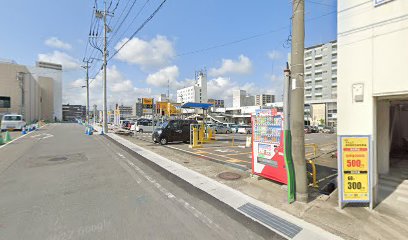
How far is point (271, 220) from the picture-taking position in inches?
143

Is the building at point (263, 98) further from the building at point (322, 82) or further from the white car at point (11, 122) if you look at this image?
the white car at point (11, 122)

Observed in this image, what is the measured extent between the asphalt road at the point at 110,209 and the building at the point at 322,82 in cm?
6315

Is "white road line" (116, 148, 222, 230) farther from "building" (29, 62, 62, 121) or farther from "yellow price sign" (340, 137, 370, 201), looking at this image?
"building" (29, 62, 62, 121)

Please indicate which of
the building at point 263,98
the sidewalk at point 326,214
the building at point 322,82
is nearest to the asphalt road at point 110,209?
the sidewalk at point 326,214

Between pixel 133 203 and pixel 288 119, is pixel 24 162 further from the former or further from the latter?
pixel 288 119

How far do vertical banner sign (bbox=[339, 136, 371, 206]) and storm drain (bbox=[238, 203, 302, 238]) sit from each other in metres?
1.40

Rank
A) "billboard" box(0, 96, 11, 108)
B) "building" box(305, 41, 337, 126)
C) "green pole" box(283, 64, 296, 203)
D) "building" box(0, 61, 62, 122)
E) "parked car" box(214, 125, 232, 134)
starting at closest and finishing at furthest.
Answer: "green pole" box(283, 64, 296, 203), "parked car" box(214, 125, 232, 134), "billboard" box(0, 96, 11, 108), "building" box(0, 61, 62, 122), "building" box(305, 41, 337, 126)

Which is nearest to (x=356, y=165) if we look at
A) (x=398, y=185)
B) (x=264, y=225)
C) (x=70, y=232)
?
(x=398, y=185)

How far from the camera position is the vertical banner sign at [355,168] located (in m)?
4.02

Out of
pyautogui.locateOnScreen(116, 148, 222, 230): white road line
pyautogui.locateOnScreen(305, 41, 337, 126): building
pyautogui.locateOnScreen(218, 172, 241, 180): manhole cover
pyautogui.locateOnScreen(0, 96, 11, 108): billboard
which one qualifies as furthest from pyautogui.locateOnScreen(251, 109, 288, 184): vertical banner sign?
pyautogui.locateOnScreen(0, 96, 11, 108): billboard

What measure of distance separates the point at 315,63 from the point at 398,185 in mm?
79941

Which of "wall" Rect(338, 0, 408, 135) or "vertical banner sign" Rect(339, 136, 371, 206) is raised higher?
"wall" Rect(338, 0, 408, 135)

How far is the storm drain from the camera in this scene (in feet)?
10.8

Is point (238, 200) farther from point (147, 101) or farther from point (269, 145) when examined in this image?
point (147, 101)
